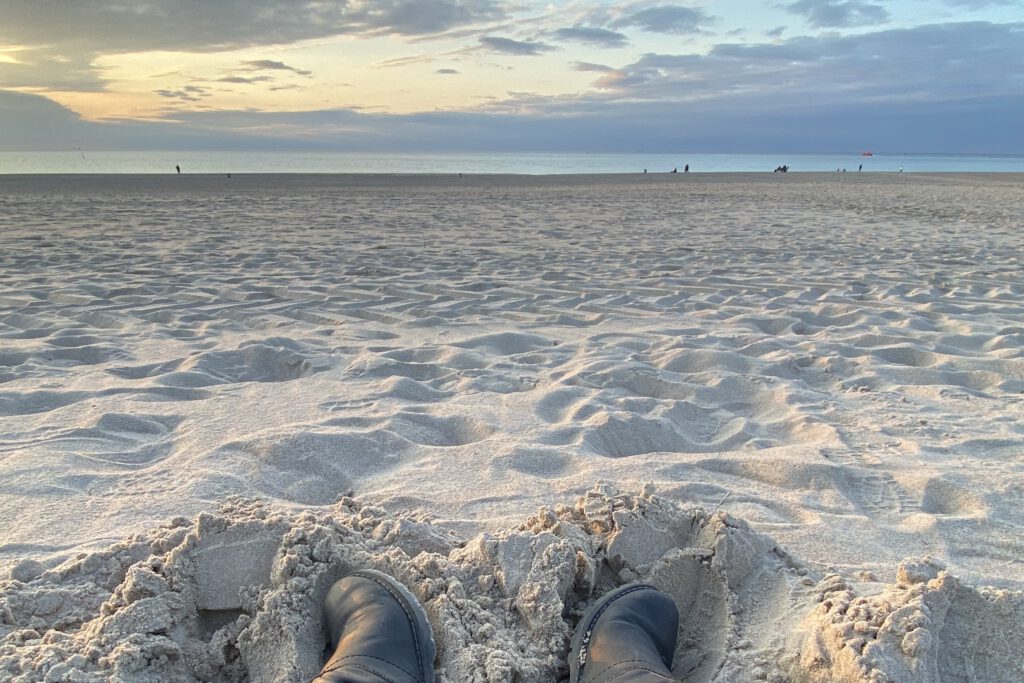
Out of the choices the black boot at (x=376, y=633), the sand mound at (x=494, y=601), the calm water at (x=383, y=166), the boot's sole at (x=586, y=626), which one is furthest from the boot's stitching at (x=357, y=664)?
the calm water at (x=383, y=166)

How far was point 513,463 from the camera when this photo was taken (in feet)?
7.90

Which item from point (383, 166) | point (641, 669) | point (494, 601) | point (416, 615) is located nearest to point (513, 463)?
point (494, 601)

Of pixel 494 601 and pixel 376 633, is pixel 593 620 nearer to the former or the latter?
pixel 494 601

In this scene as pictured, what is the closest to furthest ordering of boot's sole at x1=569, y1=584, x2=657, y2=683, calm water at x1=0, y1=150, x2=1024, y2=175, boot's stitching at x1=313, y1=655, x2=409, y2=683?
boot's stitching at x1=313, y1=655, x2=409, y2=683 < boot's sole at x1=569, y1=584, x2=657, y2=683 < calm water at x1=0, y1=150, x2=1024, y2=175

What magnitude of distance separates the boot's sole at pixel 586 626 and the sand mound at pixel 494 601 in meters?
0.04

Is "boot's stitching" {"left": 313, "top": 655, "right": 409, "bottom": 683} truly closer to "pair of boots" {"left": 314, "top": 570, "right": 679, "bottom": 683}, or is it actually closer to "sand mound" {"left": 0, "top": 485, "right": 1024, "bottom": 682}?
"pair of boots" {"left": 314, "top": 570, "right": 679, "bottom": 683}

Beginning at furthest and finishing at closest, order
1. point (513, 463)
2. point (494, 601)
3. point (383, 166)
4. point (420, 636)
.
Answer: point (383, 166)
point (513, 463)
point (494, 601)
point (420, 636)

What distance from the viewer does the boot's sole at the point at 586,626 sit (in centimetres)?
150

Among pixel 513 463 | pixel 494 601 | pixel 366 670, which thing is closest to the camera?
pixel 366 670

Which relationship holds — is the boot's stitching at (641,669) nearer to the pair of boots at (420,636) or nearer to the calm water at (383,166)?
the pair of boots at (420,636)

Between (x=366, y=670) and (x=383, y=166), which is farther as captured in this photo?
(x=383, y=166)

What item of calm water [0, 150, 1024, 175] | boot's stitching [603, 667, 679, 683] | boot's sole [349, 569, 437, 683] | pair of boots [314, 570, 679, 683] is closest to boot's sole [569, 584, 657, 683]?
pair of boots [314, 570, 679, 683]

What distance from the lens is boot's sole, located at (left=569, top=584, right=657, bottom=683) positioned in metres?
1.50

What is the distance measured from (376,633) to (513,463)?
1019 millimetres
